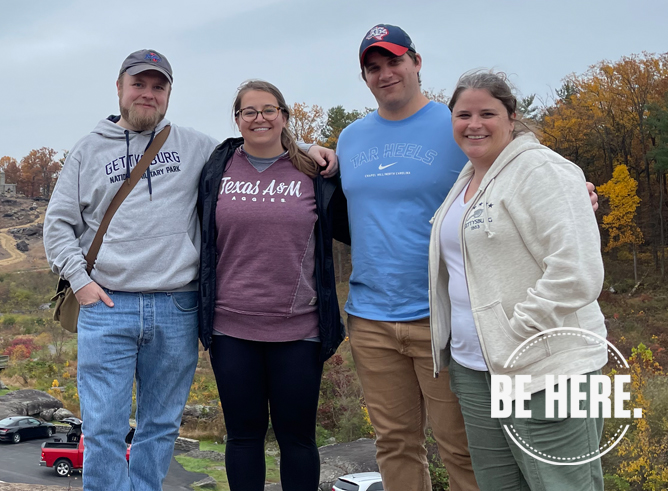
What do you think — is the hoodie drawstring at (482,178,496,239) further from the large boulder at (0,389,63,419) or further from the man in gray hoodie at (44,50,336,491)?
the large boulder at (0,389,63,419)

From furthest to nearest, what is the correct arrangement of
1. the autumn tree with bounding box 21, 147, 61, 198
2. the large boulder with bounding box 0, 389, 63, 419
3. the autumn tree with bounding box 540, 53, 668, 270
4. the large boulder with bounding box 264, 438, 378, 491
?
the autumn tree with bounding box 21, 147, 61, 198 → the autumn tree with bounding box 540, 53, 668, 270 → the large boulder with bounding box 0, 389, 63, 419 → the large boulder with bounding box 264, 438, 378, 491

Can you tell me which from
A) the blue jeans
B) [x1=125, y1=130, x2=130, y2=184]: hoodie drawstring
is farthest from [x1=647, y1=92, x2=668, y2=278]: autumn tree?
the blue jeans

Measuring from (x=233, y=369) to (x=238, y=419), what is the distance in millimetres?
267

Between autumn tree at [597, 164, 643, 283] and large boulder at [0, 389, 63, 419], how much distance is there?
89.5 ft

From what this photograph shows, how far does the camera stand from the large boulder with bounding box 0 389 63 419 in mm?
14633

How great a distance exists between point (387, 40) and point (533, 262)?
4.75 ft

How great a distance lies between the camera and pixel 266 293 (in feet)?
10.4

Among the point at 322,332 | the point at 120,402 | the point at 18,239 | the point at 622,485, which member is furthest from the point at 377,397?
the point at 18,239

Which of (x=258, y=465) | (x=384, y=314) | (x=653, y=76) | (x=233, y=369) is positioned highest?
(x=653, y=76)

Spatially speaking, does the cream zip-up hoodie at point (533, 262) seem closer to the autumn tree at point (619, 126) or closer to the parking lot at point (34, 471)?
the parking lot at point (34, 471)

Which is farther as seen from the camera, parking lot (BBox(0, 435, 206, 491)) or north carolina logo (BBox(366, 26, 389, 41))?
parking lot (BBox(0, 435, 206, 491))

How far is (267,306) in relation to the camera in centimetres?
316

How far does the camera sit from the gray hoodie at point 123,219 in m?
3.23

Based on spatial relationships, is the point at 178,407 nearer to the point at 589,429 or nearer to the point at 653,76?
the point at 589,429
